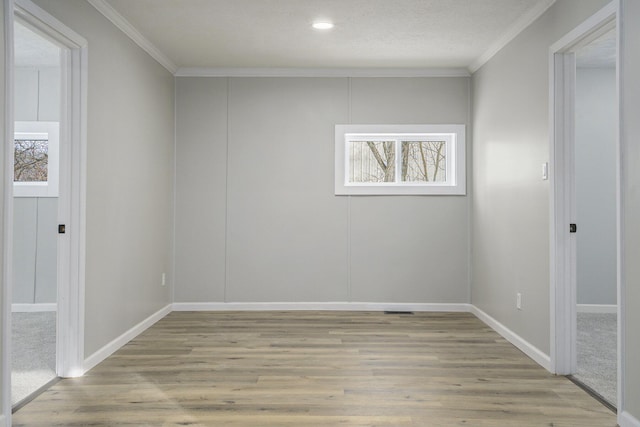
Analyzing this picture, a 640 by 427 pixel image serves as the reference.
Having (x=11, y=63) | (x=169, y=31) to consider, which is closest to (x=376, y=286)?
(x=169, y=31)

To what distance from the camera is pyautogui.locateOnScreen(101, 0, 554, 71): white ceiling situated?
3.61 metres

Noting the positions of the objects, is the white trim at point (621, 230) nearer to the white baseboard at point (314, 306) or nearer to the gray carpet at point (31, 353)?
the white baseboard at point (314, 306)

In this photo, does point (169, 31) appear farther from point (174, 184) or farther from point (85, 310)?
point (85, 310)

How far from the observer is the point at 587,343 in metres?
4.05

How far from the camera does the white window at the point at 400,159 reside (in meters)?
5.30

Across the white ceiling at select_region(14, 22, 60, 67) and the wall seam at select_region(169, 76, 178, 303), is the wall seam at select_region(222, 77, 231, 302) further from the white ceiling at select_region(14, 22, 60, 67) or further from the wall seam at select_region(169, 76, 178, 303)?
the white ceiling at select_region(14, 22, 60, 67)

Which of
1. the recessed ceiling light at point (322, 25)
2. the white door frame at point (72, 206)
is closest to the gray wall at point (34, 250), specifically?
the white door frame at point (72, 206)

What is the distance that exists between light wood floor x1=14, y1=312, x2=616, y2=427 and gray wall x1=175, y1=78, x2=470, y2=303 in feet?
2.83

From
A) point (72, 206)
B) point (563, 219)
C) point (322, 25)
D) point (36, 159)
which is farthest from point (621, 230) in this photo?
point (36, 159)

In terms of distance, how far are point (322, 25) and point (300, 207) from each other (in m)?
1.96

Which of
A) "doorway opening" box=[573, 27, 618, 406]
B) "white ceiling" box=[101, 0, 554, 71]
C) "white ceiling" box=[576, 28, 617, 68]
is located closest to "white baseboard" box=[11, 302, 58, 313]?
"white ceiling" box=[101, 0, 554, 71]

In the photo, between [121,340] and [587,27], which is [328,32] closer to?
[587,27]

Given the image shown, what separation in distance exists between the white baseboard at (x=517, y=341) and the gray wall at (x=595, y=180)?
1.24 m

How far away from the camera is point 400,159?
5.39 meters
